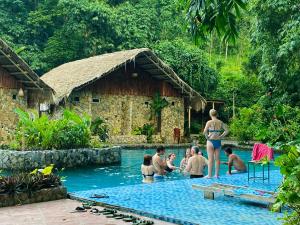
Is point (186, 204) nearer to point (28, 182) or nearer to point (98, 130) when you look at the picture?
point (28, 182)

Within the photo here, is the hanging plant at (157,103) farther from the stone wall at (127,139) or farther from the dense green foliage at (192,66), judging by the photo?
the dense green foliage at (192,66)

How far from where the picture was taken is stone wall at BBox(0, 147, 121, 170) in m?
14.2

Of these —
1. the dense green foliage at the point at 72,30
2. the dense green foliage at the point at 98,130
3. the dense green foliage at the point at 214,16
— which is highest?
the dense green foliage at the point at 72,30

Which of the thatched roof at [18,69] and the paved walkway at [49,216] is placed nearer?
the paved walkway at [49,216]

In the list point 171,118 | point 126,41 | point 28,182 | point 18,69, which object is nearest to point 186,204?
point 28,182

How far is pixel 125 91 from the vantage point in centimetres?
2464

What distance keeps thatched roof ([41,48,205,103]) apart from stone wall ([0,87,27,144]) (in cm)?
168

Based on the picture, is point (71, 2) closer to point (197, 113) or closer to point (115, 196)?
point (197, 113)

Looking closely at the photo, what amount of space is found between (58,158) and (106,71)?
772 cm

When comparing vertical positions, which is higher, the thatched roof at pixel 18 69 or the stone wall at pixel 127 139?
the thatched roof at pixel 18 69

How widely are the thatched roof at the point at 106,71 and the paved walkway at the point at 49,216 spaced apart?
44.4ft

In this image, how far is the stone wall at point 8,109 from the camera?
65.2 feet

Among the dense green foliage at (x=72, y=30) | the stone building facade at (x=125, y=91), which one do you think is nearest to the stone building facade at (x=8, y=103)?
the stone building facade at (x=125, y=91)

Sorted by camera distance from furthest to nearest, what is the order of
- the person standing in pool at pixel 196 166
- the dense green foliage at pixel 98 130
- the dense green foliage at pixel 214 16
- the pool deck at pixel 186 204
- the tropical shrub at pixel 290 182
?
the dense green foliage at pixel 98 130, the person standing in pool at pixel 196 166, the pool deck at pixel 186 204, the tropical shrub at pixel 290 182, the dense green foliage at pixel 214 16
